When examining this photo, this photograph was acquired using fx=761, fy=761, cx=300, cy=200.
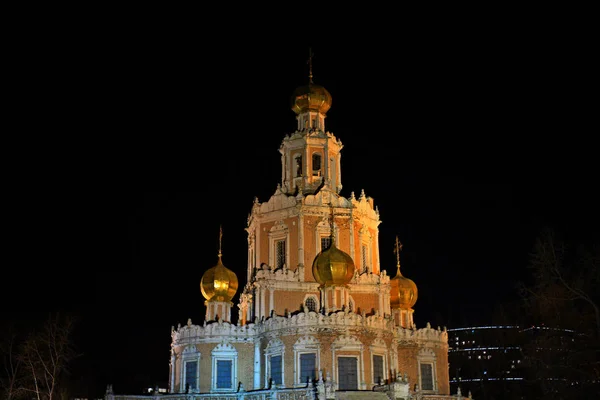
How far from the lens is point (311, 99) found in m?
50.6

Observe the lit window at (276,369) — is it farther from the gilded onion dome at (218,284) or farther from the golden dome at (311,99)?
the golden dome at (311,99)

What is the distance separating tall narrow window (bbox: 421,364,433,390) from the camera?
151ft

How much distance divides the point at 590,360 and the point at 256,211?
22.9 meters

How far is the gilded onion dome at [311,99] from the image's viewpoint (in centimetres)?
5069

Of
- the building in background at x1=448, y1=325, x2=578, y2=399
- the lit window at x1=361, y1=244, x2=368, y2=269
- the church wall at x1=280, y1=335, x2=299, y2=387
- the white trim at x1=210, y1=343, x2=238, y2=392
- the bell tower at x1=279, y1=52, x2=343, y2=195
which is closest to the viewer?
the church wall at x1=280, y1=335, x2=299, y2=387

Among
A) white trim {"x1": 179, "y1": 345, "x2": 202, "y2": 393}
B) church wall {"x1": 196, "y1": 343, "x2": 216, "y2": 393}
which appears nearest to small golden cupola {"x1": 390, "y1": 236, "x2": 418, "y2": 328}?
church wall {"x1": 196, "y1": 343, "x2": 216, "y2": 393}

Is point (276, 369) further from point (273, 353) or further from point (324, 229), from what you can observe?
point (324, 229)

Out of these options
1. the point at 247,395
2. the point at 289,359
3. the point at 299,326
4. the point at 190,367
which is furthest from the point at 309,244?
the point at 247,395

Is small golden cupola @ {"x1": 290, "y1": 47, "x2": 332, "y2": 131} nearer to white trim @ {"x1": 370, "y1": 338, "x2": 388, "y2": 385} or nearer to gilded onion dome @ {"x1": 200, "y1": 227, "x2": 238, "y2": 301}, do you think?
gilded onion dome @ {"x1": 200, "y1": 227, "x2": 238, "y2": 301}

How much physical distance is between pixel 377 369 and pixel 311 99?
19.1 meters

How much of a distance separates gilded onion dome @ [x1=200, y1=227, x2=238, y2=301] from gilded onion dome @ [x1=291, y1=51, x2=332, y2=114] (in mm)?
12176

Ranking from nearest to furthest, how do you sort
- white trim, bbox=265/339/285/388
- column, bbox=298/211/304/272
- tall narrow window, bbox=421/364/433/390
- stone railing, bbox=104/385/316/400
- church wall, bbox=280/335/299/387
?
stone railing, bbox=104/385/316/400 < church wall, bbox=280/335/299/387 < white trim, bbox=265/339/285/388 < column, bbox=298/211/304/272 < tall narrow window, bbox=421/364/433/390

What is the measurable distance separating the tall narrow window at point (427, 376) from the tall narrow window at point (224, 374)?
1205 cm

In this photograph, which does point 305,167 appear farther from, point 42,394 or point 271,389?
point 42,394
